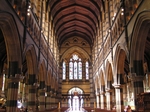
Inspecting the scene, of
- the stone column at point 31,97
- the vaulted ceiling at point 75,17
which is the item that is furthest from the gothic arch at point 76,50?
the stone column at point 31,97

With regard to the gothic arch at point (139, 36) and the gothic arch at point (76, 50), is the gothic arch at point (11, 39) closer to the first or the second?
the gothic arch at point (139, 36)

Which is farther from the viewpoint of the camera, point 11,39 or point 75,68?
point 75,68

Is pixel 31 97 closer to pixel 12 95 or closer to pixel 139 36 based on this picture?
Result: pixel 12 95

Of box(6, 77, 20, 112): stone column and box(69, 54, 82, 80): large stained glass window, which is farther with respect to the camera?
box(69, 54, 82, 80): large stained glass window

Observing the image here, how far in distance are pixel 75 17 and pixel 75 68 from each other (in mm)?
12928

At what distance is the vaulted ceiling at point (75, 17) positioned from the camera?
96.7ft

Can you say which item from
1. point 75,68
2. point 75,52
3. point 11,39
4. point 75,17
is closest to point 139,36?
point 11,39

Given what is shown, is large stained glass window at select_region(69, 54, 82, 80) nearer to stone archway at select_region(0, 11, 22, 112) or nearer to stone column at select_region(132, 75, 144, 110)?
stone archway at select_region(0, 11, 22, 112)

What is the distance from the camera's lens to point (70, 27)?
38688 mm

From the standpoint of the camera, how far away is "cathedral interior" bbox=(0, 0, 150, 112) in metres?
12.9

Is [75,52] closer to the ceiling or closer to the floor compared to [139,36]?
closer to the ceiling

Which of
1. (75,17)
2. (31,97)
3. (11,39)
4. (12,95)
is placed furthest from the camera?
(75,17)

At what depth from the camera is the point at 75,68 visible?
144ft

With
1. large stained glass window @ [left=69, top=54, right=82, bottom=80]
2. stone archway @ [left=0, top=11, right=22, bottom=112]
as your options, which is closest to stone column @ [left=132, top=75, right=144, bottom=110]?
stone archway @ [left=0, top=11, right=22, bottom=112]
